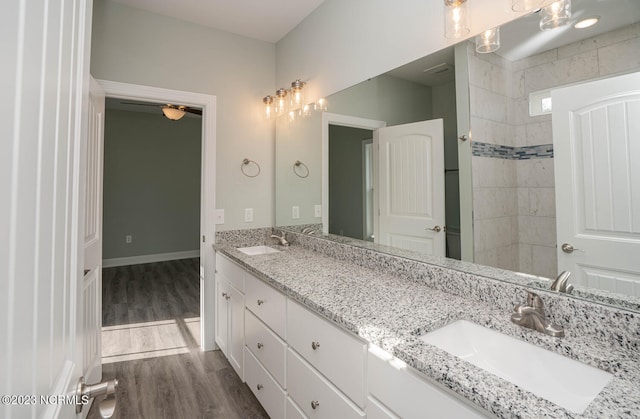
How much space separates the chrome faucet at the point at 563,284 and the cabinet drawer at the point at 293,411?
1.12m

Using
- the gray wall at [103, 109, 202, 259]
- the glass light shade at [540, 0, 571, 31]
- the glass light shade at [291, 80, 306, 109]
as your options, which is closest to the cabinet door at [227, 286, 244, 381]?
the glass light shade at [291, 80, 306, 109]

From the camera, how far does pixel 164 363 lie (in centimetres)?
250

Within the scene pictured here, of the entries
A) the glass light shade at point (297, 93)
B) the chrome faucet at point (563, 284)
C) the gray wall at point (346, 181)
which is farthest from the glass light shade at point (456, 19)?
the glass light shade at point (297, 93)

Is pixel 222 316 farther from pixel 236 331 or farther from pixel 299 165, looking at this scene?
pixel 299 165

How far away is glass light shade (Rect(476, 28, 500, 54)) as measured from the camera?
130cm

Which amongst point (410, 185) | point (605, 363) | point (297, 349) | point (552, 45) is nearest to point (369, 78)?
point (410, 185)

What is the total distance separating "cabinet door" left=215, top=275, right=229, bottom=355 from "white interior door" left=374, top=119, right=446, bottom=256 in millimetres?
1276

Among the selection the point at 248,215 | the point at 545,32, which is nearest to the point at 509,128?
the point at 545,32

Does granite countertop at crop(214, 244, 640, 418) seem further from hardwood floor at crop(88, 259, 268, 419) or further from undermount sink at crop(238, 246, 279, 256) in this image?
hardwood floor at crop(88, 259, 268, 419)

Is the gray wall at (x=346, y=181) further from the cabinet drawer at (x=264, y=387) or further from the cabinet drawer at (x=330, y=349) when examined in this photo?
the cabinet drawer at (x=264, y=387)

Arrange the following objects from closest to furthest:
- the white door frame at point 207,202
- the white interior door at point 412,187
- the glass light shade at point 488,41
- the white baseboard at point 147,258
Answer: the glass light shade at point 488,41 → the white interior door at point 412,187 → the white door frame at point 207,202 → the white baseboard at point 147,258

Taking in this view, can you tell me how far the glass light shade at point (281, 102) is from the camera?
2709mm

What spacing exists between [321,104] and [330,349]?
1779 mm

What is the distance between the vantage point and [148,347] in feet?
9.10
